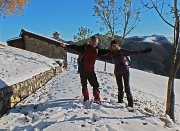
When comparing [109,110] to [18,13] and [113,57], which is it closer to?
[113,57]

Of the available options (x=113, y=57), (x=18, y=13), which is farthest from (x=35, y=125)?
(x=18, y=13)

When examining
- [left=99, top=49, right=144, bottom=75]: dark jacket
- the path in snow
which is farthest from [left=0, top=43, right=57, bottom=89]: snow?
[left=99, top=49, right=144, bottom=75]: dark jacket

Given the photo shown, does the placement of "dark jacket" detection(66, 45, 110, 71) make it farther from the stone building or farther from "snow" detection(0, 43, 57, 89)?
the stone building

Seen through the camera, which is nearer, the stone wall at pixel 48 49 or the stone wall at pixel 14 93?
the stone wall at pixel 14 93

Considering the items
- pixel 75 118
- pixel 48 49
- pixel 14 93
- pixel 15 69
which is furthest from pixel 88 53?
pixel 48 49

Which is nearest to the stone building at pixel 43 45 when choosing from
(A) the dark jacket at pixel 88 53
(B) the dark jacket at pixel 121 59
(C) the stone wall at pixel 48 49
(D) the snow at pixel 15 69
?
(C) the stone wall at pixel 48 49

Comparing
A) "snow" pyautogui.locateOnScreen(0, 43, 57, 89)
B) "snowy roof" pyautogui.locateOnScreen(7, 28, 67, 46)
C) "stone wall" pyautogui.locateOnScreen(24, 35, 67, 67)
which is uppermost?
"snowy roof" pyautogui.locateOnScreen(7, 28, 67, 46)

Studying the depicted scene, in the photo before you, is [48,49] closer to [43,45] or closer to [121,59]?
[43,45]

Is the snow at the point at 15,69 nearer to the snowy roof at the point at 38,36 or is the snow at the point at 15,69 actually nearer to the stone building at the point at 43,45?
the snowy roof at the point at 38,36

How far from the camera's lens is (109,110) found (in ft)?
17.0

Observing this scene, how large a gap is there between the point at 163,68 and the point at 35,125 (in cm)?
6650

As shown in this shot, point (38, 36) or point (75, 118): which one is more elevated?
point (38, 36)

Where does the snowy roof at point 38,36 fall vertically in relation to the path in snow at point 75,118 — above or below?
above

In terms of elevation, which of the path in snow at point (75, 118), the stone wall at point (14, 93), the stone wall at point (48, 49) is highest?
the stone wall at point (48, 49)
